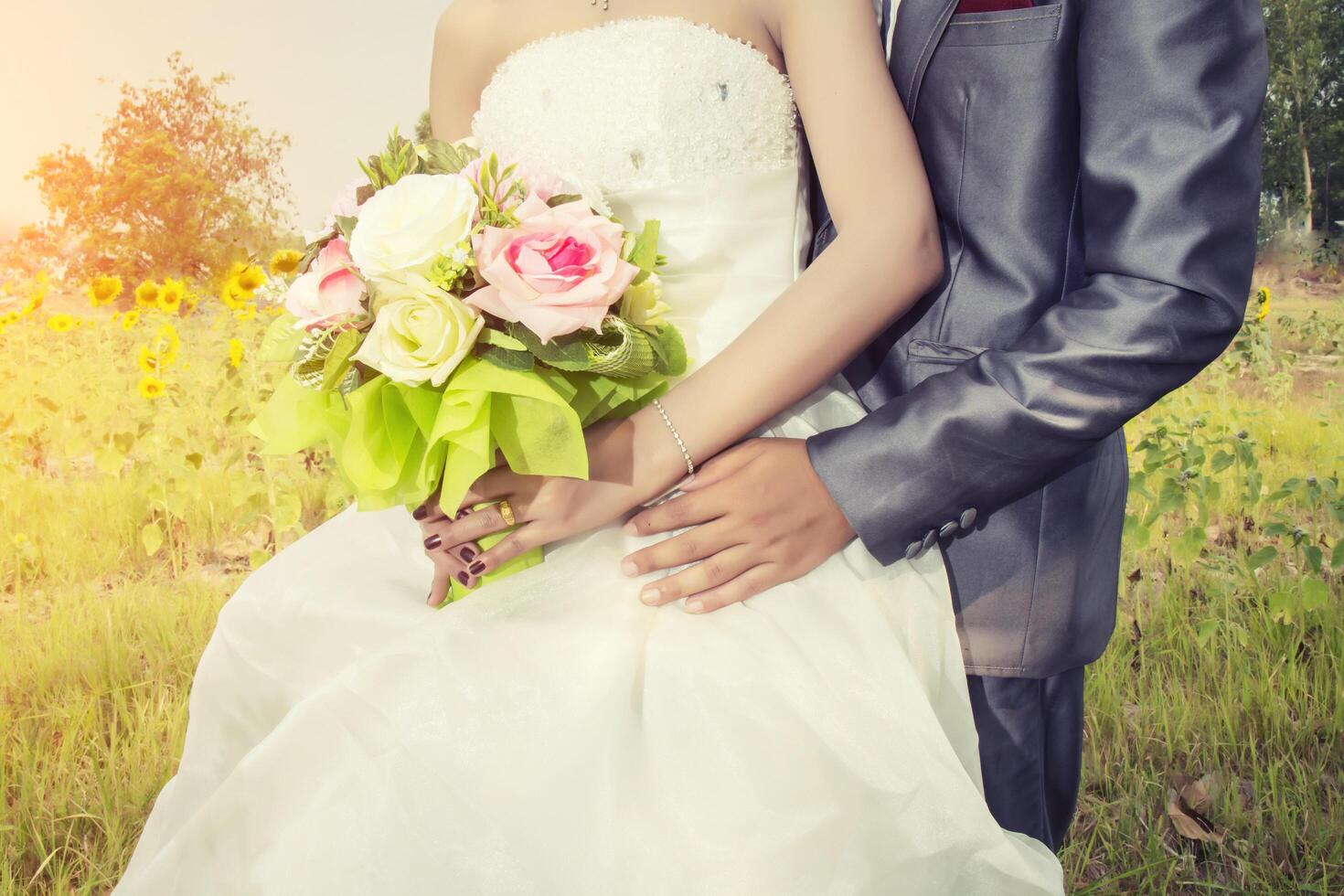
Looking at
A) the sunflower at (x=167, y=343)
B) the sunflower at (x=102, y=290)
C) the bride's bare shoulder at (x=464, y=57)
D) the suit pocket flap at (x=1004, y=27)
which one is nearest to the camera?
the suit pocket flap at (x=1004, y=27)

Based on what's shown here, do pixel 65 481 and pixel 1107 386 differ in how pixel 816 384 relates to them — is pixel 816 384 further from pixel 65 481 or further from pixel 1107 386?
pixel 65 481

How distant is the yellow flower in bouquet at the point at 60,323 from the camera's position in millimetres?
3141

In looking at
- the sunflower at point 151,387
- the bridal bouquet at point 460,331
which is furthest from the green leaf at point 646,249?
the sunflower at point 151,387

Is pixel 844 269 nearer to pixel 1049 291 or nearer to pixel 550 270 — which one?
pixel 1049 291

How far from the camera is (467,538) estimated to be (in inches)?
42.3

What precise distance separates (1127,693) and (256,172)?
3.96 meters

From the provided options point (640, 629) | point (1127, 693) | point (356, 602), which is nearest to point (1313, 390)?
point (1127, 693)

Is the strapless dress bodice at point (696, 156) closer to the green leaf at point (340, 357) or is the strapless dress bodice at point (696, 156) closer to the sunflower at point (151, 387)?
the green leaf at point (340, 357)

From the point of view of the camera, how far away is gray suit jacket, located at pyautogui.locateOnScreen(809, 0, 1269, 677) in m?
0.89

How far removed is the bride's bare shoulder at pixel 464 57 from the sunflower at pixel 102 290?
197 cm

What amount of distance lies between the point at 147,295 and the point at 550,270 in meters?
2.54

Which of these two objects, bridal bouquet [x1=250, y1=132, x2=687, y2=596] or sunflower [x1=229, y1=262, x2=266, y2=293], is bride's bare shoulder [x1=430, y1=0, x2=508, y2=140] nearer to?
bridal bouquet [x1=250, y1=132, x2=687, y2=596]

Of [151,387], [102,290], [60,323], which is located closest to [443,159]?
[151,387]

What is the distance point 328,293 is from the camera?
38.7 inches
